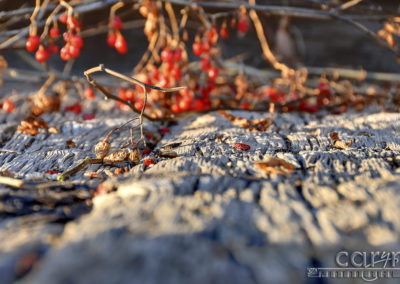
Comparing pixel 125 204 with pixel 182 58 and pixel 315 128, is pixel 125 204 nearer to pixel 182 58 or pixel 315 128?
pixel 315 128

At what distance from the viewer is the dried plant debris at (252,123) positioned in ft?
6.07

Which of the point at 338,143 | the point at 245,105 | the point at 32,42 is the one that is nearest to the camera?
the point at 338,143

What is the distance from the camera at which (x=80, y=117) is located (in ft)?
7.25

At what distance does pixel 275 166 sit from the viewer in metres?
1.27

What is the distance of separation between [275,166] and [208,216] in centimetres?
43

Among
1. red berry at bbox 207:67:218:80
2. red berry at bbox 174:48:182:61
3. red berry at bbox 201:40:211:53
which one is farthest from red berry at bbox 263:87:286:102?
red berry at bbox 174:48:182:61

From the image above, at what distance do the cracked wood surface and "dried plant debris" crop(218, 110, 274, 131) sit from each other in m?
0.32

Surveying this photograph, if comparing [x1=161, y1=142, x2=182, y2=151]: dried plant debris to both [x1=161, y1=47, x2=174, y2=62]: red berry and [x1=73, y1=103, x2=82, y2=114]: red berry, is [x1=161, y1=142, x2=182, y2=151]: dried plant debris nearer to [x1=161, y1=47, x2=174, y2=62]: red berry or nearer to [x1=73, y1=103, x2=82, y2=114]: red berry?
[x1=161, y1=47, x2=174, y2=62]: red berry

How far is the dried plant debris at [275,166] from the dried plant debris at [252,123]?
0.54m

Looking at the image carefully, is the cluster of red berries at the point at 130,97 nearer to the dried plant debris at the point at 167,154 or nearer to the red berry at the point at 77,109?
the red berry at the point at 77,109

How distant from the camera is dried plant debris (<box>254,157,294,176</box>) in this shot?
1226 mm

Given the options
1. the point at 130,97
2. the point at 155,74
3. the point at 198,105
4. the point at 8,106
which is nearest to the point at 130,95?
the point at 130,97

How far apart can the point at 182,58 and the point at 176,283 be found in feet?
5.75

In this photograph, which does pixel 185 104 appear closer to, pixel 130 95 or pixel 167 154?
pixel 130 95
